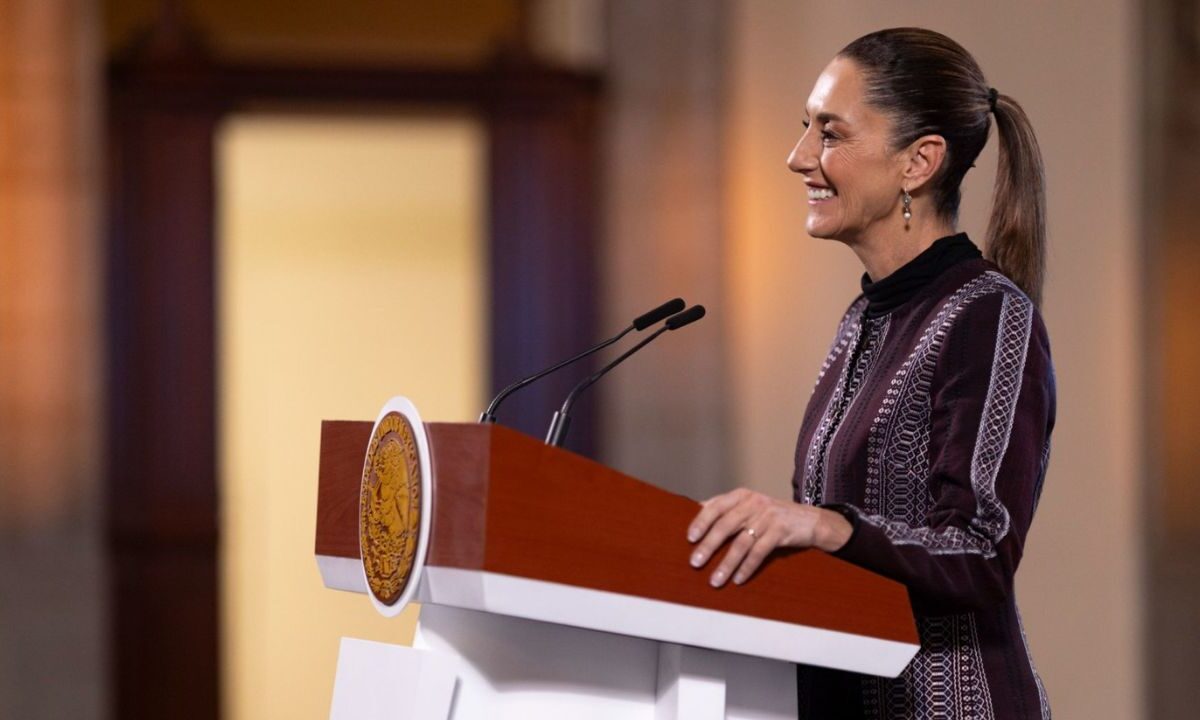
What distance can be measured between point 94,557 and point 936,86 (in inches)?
152

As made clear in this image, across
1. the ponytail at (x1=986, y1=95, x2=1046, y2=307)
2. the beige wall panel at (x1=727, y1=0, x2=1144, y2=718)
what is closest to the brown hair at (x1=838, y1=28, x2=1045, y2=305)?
the ponytail at (x1=986, y1=95, x2=1046, y2=307)

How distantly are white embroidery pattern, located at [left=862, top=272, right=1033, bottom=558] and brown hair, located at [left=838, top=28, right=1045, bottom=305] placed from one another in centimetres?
19

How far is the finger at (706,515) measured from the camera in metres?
1.44

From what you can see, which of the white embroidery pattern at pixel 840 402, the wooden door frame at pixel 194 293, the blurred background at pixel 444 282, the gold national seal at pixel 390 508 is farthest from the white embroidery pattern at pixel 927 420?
A: the wooden door frame at pixel 194 293

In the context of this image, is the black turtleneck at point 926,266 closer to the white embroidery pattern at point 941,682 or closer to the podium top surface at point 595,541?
the white embroidery pattern at point 941,682

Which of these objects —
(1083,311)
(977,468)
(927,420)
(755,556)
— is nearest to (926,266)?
(927,420)

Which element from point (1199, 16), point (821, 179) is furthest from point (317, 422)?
point (821, 179)

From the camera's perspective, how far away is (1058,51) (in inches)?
192

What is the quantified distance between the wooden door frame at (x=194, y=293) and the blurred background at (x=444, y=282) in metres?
0.01

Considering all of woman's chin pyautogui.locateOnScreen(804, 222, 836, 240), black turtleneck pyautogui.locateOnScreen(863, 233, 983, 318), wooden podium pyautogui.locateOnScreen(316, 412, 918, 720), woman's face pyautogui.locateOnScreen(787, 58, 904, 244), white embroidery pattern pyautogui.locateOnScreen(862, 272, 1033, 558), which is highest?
woman's face pyautogui.locateOnScreen(787, 58, 904, 244)

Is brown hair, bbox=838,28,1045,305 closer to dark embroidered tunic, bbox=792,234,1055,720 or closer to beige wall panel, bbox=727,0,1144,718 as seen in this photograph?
dark embroidered tunic, bbox=792,234,1055,720

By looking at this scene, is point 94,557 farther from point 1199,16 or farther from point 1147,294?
point 1199,16

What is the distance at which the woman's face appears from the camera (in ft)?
6.19

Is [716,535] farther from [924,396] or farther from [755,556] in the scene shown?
[924,396]
